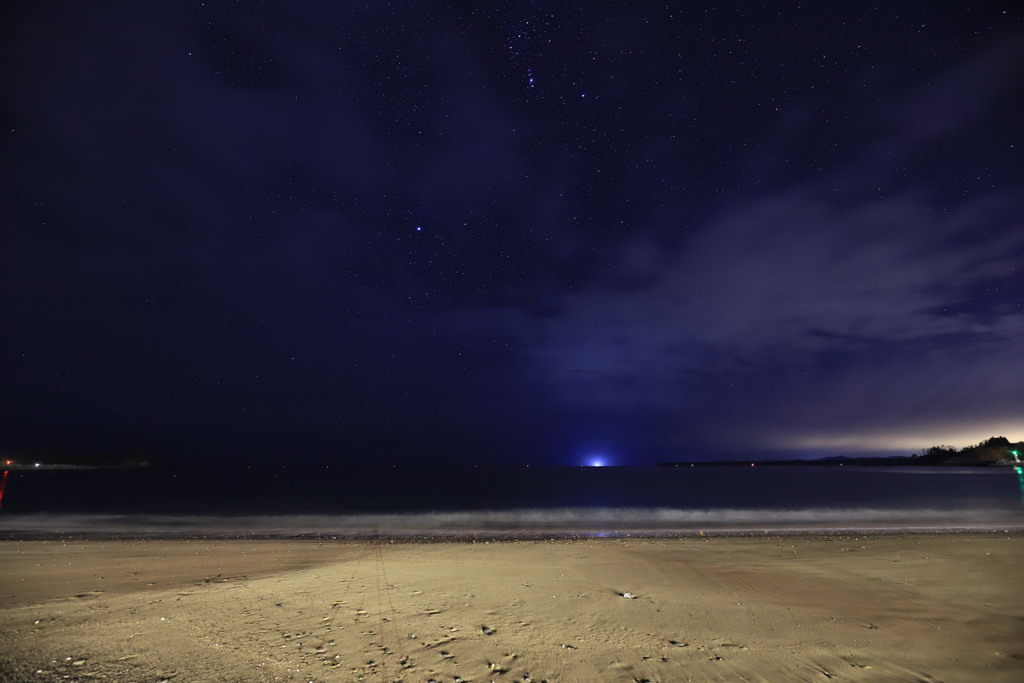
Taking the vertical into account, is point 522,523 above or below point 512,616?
below

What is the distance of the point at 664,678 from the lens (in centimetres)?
583

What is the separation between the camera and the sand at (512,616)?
20.0 ft

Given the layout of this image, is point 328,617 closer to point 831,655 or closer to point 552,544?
point 831,655

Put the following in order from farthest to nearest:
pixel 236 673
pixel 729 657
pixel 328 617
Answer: pixel 328 617 < pixel 729 657 < pixel 236 673

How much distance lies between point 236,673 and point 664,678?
4880 millimetres

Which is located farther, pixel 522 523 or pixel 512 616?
pixel 522 523

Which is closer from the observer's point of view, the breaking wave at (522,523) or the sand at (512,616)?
the sand at (512,616)

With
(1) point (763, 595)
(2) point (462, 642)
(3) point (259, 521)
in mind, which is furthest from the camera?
(3) point (259, 521)

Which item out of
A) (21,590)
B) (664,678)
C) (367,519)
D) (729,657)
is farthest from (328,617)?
(367,519)

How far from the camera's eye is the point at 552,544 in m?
15.7

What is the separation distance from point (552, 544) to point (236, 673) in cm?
1105

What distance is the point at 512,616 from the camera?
26.5 ft

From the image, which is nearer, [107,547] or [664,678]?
[664,678]

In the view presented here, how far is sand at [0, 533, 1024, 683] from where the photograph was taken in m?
6.09
